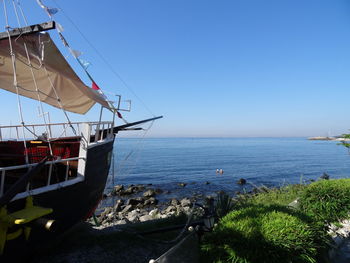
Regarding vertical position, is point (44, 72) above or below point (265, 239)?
above

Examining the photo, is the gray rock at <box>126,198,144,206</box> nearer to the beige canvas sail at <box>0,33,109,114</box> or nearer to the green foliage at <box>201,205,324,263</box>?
the beige canvas sail at <box>0,33,109,114</box>

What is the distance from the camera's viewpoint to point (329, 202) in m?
6.62

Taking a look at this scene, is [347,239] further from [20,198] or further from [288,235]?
[20,198]

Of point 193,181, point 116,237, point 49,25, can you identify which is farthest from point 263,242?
point 193,181

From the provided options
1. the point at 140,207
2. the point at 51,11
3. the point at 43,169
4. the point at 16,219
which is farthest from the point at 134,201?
the point at 16,219

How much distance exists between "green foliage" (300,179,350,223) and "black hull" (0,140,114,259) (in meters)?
5.67

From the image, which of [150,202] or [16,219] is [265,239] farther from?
[150,202]

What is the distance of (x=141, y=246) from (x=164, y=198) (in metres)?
15.7

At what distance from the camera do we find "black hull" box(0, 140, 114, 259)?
4672 mm

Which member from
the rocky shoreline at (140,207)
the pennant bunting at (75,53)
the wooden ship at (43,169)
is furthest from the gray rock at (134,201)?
the pennant bunting at (75,53)

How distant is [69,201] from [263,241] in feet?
14.0

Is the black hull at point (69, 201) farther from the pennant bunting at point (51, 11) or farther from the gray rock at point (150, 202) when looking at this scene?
the gray rock at point (150, 202)

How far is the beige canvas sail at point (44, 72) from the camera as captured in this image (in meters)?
6.41

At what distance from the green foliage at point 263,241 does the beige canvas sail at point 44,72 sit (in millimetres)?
4371
